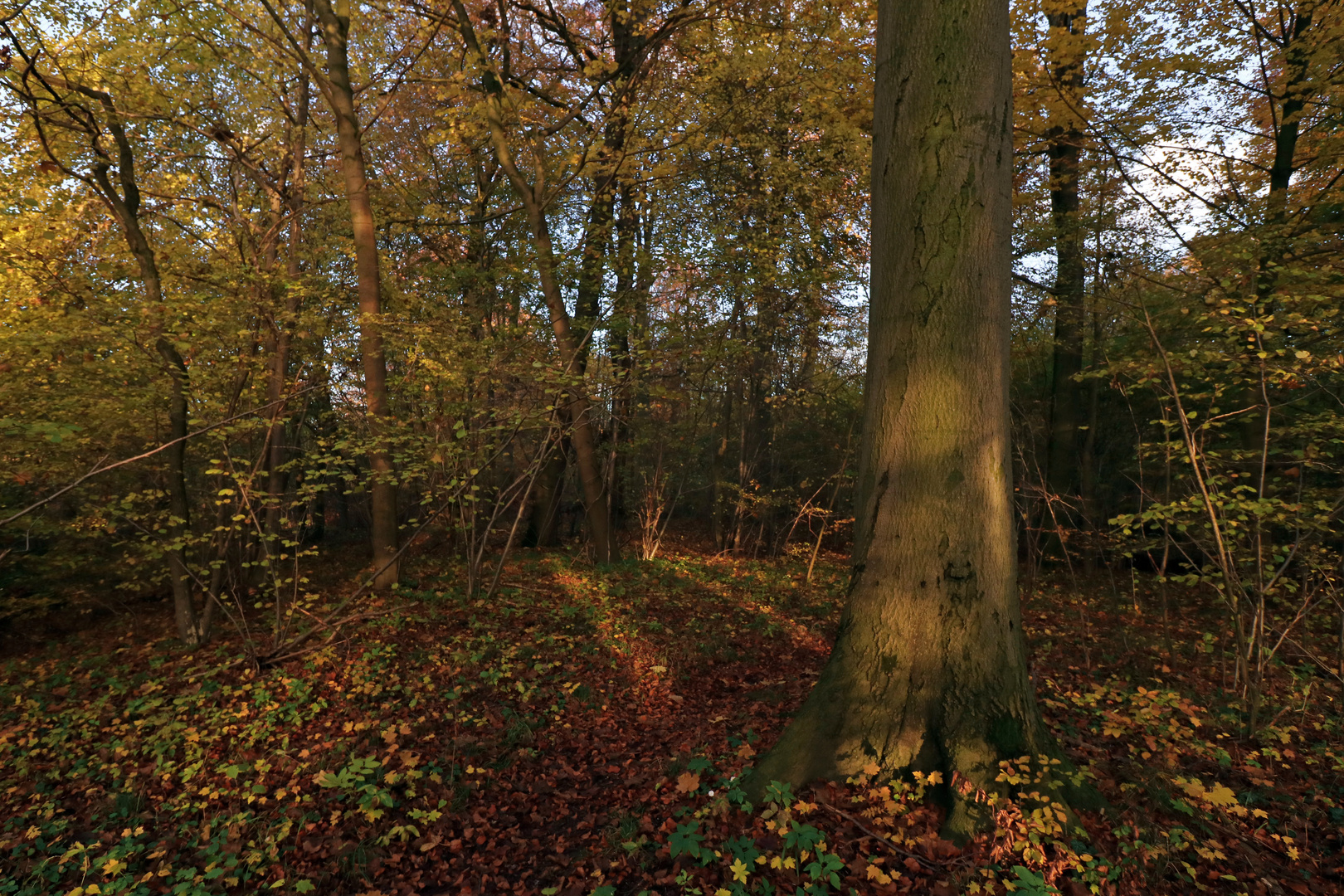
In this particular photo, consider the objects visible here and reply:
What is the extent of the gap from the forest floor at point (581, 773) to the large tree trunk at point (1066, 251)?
497cm

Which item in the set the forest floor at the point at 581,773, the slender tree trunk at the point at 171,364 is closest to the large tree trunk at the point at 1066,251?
the forest floor at the point at 581,773

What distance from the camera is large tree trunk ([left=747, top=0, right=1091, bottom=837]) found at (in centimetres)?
310

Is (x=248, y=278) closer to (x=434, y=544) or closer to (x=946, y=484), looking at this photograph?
(x=434, y=544)

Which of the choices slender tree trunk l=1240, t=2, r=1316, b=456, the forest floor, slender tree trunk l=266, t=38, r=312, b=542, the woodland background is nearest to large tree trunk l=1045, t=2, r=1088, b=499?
the woodland background

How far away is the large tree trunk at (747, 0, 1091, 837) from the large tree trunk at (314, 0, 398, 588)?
6.45 metres

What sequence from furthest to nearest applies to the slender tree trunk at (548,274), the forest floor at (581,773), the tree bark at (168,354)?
1. the slender tree trunk at (548,274)
2. the tree bark at (168,354)
3. the forest floor at (581,773)

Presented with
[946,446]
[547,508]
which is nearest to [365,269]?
[547,508]

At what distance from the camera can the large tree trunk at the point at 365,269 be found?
770cm

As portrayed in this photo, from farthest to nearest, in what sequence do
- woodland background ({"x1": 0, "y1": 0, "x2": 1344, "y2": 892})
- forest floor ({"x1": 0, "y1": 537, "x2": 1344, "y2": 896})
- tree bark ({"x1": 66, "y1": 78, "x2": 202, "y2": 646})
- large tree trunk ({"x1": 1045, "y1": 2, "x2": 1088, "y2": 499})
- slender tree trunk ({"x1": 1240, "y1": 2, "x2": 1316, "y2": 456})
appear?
large tree trunk ({"x1": 1045, "y1": 2, "x2": 1088, "y2": 499}) → slender tree trunk ({"x1": 1240, "y1": 2, "x2": 1316, "y2": 456}) → tree bark ({"x1": 66, "y1": 78, "x2": 202, "y2": 646}) → woodland background ({"x1": 0, "y1": 0, "x2": 1344, "y2": 892}) → forest floor ({"x1": 0, "y1": 537, "x2": 1344, "y2": 896})

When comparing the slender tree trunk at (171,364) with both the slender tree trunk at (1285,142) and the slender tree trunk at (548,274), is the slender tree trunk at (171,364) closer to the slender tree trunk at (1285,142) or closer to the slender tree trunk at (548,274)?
the slender tree trunk at (548,274)

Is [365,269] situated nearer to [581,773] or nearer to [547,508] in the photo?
[547,508]

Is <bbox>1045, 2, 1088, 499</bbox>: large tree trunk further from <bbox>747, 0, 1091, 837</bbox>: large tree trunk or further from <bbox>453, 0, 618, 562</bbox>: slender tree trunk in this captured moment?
<bbox>747, 0, 1091, 837</bbox>: large tree trunk

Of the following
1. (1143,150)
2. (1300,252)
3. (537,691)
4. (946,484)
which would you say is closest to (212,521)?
(537,691)

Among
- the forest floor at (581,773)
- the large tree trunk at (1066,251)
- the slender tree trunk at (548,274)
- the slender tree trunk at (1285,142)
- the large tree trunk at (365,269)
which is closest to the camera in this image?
the forest floor at (581,773)
